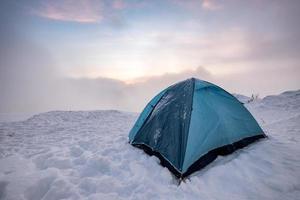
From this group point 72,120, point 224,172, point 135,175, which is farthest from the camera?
point 72,120

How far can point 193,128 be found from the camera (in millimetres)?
4344

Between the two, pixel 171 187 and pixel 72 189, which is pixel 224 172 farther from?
pixel 72 189

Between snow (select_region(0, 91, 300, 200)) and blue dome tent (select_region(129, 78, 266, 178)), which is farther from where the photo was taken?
blue dome tent (select_region(129, 78, 266, 178))

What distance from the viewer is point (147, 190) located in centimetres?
365

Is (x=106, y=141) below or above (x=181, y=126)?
below

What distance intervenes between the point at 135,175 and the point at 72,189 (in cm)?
120

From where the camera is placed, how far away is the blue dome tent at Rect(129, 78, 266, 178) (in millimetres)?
4155

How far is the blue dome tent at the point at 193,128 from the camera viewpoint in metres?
4.15

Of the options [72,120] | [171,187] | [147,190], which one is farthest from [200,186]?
[72,120]

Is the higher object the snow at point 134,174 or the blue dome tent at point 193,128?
the blue dome tent at point 193,128

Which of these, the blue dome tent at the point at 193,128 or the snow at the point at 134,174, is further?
the blue dome tent at the point at 193,128

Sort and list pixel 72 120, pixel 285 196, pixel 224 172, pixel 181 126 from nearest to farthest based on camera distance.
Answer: pixel 285 196 < pixel 224 172 < pixel 181 126 < pixel 72 120

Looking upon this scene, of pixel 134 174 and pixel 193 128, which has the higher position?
pixel 193 128

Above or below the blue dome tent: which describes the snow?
below
